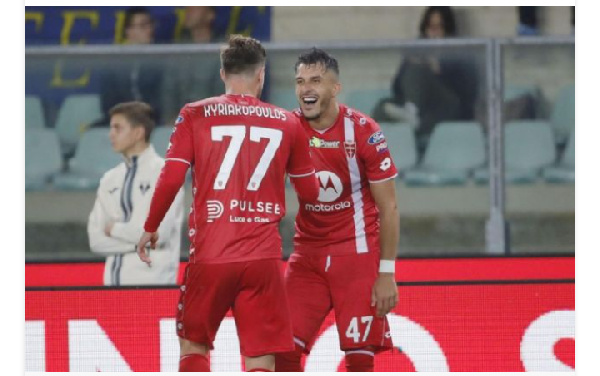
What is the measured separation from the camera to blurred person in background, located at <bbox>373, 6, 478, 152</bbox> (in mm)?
8891

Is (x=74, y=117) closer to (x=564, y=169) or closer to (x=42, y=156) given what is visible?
→ (x=42, y=156)

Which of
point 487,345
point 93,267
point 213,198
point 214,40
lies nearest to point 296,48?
point 214,40

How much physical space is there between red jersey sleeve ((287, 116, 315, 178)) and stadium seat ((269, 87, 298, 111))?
12.7ft

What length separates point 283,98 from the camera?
888 cm

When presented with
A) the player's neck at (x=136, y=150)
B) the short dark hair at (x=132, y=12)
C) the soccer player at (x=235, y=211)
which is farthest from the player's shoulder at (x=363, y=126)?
the short dark hair at (x=132, y=12)

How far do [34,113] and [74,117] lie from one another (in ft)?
1.16

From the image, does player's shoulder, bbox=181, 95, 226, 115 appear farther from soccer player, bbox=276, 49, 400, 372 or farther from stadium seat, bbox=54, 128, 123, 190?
stadium seat, bbox=54, 128, 123, 190

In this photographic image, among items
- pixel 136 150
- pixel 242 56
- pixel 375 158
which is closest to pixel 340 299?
pixel 375 158

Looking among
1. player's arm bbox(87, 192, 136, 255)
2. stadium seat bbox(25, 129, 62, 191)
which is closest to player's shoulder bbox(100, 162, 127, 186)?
player's arm bbox(87, 192, 136, 255)

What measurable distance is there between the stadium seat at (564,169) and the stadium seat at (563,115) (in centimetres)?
6

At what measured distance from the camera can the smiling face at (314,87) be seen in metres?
5.50

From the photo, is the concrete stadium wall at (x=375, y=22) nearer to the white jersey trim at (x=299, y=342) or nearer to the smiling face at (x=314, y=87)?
the smiling face at (x=314, y=87)

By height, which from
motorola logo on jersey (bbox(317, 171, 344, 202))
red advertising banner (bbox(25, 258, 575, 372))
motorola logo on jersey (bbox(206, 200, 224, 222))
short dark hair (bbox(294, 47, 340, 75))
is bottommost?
red advertising banner (bbox(25, 258, 575, 372))
